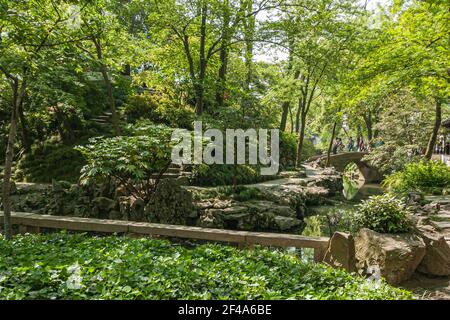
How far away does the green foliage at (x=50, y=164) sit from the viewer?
1294cm

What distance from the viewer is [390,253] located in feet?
16.1

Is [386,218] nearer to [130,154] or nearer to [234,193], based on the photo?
[130,154]

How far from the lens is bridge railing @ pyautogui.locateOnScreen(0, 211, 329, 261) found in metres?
5.28

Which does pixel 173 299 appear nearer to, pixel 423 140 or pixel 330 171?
pixel 330 171

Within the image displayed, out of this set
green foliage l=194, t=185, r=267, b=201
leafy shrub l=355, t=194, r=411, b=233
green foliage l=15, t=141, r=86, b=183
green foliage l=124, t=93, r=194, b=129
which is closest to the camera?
leafy shrub l=355, t=194, r=411, b=233

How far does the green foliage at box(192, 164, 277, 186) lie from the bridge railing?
5697 millimetres

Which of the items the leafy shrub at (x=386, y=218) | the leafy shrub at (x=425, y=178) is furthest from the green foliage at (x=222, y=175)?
the leafy shrub at (x=386, y=218)

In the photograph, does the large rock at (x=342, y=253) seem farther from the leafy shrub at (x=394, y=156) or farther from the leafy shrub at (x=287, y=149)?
the leafy shrub at (x=287, y=149)

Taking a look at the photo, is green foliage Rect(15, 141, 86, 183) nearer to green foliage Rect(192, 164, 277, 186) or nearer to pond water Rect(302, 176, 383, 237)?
green foliage Rect(192, 164, 277, 186)

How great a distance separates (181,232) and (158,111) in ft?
34.1

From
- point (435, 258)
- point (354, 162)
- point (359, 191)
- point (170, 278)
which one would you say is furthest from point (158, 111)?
point (354, 162)

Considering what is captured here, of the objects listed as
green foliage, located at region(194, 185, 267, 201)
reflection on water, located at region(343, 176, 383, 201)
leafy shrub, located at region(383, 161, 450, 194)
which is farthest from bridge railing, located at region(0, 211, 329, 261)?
reflection on water, located at region(343, 176, 383, 201)

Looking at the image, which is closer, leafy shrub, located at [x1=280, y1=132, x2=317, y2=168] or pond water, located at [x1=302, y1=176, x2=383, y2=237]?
pond water, located at [x1=302, y1=176, x2=383, y2=237]

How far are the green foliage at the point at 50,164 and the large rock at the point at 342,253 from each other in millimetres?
10136
